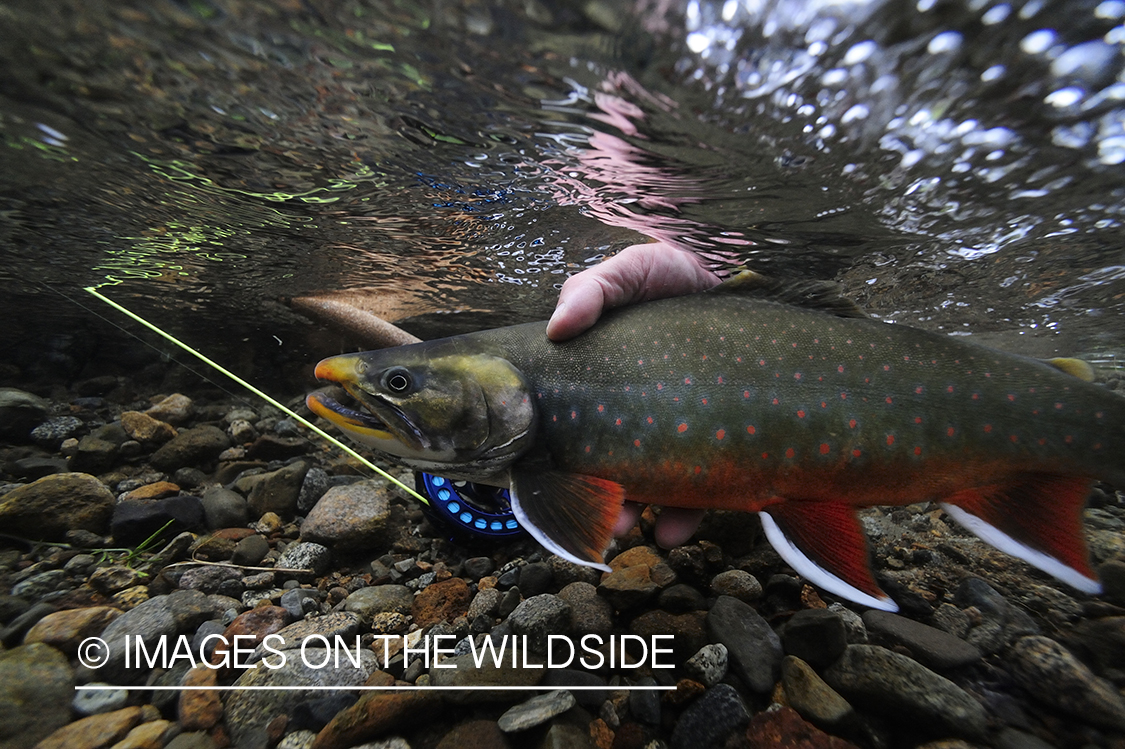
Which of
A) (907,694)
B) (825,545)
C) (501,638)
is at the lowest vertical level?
(501,638)

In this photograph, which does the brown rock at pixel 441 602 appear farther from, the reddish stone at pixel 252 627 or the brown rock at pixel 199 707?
the brown rock at pixel 199 707

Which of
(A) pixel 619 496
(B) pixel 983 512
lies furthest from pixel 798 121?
(A) pixel 619 496

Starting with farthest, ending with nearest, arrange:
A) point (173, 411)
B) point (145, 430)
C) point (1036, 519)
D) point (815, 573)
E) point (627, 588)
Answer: point (173, 411) < point (145, 430) < point (627, 588) < point (1036, 519) < point (815, 573)

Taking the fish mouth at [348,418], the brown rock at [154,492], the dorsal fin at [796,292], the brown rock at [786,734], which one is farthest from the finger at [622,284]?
the brown rock at [154,492]

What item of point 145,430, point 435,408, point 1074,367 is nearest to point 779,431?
point 435,408

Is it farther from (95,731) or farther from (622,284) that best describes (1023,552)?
(95,731)

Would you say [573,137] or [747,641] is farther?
[573,137]
